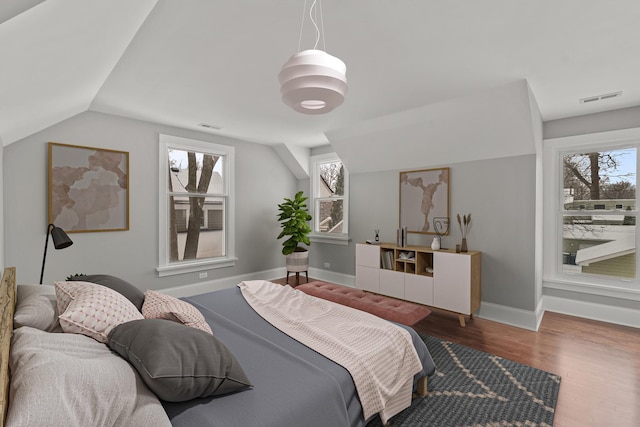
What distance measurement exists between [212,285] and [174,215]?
1188 mm

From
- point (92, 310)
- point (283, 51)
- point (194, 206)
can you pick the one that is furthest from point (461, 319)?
point (194, 206)

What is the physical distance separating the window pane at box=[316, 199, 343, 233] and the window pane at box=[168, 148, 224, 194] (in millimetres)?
1806

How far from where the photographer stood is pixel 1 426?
708mm

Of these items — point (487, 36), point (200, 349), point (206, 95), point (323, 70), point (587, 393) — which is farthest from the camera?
point (206, 95)

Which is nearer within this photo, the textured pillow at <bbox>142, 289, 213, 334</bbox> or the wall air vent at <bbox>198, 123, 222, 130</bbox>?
the textured pillow at <bbox>142, 289, 213, 334</bbox>

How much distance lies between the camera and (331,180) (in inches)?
218

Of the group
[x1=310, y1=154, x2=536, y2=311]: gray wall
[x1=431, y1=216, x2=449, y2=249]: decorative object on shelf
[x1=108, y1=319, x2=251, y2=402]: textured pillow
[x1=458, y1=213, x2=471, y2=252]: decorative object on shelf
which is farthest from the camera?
[x1=431, y1=216, x2=449, y2=249]: decorative object on shelf

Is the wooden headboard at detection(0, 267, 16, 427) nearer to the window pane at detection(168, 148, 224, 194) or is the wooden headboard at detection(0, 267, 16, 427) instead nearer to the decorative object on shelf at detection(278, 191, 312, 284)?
the window pane at detection(168, 148, 224, 194)

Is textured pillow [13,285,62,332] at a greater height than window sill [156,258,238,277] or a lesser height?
greater

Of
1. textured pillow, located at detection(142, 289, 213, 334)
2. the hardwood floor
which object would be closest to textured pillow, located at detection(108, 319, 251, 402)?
textured pillow, located at detection(142, 289, 213, 334)

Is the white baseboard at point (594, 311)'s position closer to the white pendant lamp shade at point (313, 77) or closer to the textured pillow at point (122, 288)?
the white pendant lamp shade at point (313, 77)

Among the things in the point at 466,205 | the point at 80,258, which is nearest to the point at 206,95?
the point at 80,258

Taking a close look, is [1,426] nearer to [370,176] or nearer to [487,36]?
[487,36]

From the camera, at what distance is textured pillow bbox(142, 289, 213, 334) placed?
168 cm
